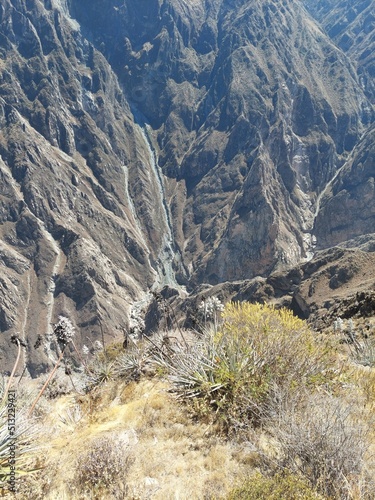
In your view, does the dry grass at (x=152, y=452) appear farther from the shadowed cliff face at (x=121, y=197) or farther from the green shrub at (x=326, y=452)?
the shadowed cliff face at (x=121, y=197)

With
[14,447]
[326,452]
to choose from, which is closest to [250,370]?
[326,452]

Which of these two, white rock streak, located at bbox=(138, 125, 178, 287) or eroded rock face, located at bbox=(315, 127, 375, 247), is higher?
eroded rock face, located at bbox=(315, 127, 375, 247)

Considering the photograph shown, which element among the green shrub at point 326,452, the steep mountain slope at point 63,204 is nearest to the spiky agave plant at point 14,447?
the green shrub at point 326,452

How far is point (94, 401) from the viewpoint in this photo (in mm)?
9195

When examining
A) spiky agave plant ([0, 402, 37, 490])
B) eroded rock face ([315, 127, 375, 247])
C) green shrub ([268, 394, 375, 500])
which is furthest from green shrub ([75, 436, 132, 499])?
eroded rock face ([315, 127, 375, 247])

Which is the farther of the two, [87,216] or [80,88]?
[80,88]

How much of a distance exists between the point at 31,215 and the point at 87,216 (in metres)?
21.5

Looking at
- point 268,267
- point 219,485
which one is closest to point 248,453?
point 219,485

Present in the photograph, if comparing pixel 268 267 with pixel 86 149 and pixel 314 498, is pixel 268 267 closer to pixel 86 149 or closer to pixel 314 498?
pixel 86 149

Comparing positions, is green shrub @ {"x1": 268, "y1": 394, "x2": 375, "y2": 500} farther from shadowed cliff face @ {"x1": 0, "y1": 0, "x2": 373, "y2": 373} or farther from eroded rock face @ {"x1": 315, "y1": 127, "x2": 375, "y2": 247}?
eroded rock face @ {"x1": 315, "y1": 127, "x2": 375, "y2": 247}

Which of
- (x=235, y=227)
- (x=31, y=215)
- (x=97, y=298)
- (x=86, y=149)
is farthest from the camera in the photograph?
(x=86, y=149)

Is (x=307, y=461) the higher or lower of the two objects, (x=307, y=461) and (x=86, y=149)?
the lower

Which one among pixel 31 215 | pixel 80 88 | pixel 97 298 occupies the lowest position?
pixel 97 298

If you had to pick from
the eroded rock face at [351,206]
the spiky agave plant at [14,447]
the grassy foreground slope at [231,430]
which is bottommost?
the spiky agave plant at [14,447]
